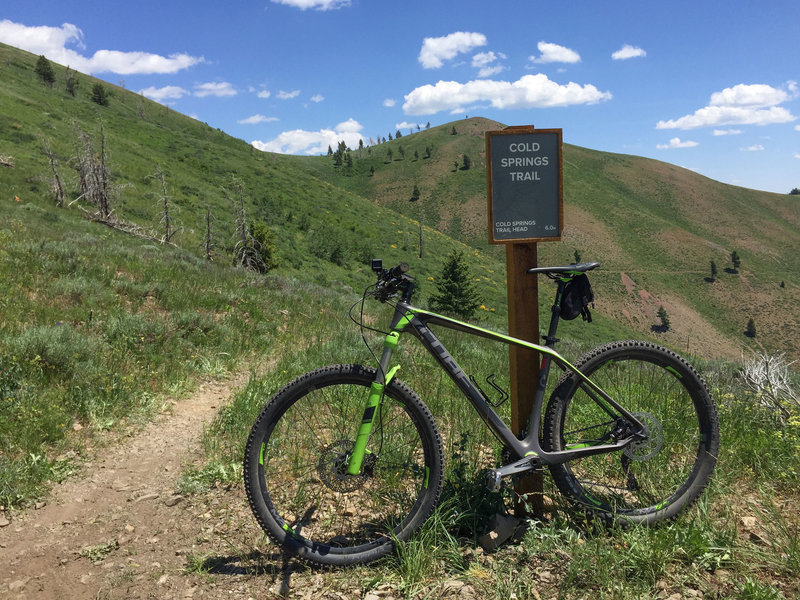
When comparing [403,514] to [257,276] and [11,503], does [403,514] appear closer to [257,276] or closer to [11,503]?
[11,503]

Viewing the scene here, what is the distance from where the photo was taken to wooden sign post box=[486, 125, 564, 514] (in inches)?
116

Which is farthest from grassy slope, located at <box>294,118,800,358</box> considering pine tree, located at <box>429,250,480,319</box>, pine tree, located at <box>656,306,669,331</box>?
pine tree, located at <box>429,250,480,319</box>

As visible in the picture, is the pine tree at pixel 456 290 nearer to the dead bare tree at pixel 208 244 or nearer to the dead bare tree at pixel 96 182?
the dead bare tree at pixel 208 244

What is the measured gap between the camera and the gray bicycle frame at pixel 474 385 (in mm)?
2711

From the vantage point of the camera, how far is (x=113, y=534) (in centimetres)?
309

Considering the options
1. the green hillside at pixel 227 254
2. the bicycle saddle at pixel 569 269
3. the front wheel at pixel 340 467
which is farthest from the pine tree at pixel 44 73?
the bicycle saddle at pixel 569 269

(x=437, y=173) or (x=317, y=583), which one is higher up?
(x=437, y=173)

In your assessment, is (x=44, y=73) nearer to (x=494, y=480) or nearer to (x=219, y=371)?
(x=219, y=371)

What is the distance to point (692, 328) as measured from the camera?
70.0 m

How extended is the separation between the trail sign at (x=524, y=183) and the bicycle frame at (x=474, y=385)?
461 millimetres

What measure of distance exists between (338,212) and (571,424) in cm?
4675

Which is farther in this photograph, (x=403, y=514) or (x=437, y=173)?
(x=437, y=173)

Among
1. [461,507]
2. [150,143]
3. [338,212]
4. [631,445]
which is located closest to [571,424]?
[631,445]

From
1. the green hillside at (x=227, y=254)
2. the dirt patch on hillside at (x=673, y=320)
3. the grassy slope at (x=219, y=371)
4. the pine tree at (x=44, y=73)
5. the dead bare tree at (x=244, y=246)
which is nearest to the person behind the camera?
the grassy slope at (x=219, y=371)
